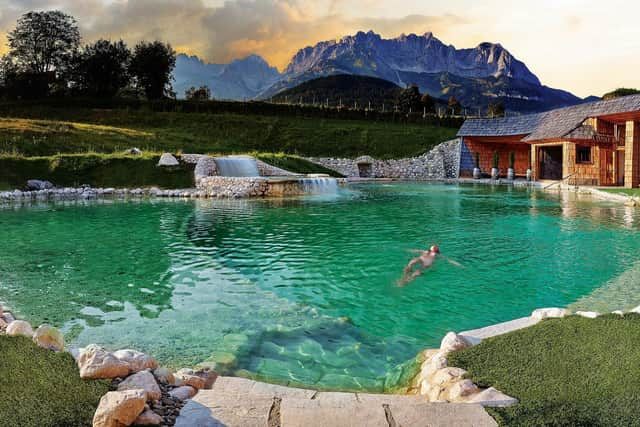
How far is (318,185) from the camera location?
2211 cm

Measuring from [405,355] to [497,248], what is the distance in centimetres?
570

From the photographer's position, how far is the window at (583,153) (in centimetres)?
2783

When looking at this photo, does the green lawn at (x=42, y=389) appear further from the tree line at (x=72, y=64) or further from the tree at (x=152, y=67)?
the tree at (x=152, y=67)

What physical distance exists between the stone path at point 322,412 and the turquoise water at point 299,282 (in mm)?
1018

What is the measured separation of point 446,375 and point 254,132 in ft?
125

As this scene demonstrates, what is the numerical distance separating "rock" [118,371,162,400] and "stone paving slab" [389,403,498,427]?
1585mm

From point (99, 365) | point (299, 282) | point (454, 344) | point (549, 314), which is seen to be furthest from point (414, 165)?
point (99, 365)

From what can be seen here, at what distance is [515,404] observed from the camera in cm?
291

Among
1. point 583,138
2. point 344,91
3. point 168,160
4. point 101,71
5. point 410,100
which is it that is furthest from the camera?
point 344,91

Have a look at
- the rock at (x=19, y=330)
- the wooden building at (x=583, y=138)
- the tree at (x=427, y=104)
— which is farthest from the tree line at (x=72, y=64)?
the rock at (x=19, y=330)

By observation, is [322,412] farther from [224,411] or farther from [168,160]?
[168,160]

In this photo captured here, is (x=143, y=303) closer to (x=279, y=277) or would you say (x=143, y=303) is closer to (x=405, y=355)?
(x=279, y=277)

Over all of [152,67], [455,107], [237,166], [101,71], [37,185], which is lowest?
[37,185]

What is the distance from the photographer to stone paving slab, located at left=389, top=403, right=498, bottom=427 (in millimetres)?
2699
